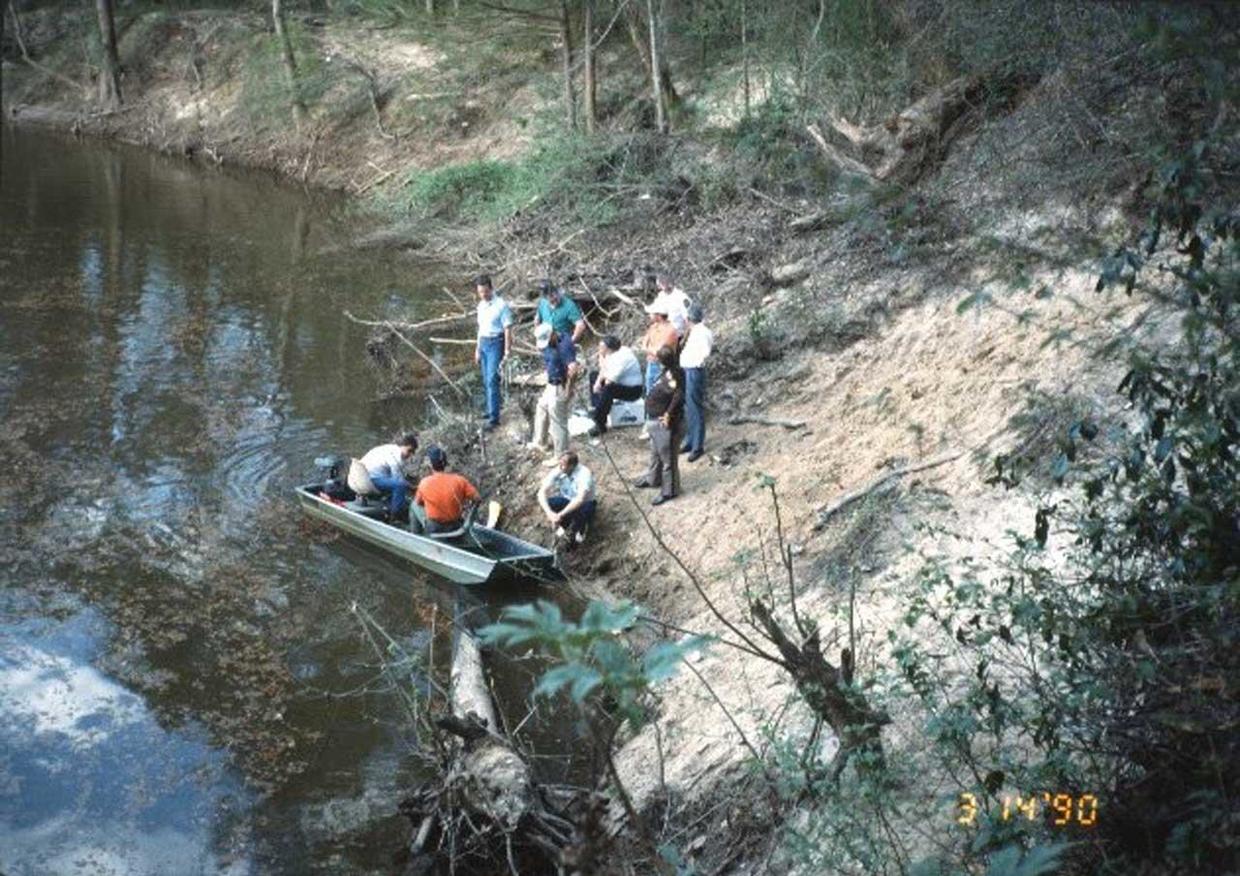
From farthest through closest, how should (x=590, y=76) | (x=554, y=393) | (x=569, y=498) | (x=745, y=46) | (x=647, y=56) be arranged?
(x=647, y=56) < (x=590, y=76) < (x=745, y=46) < (x=554, y=393) < (x=569, y=498)

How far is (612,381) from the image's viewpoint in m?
14.9

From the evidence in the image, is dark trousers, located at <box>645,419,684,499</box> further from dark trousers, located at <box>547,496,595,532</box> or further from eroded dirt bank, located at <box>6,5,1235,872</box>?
dark trousers, located at <box>547,496,595,532</box>

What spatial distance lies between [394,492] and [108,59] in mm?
32149

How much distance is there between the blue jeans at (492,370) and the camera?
628 inches

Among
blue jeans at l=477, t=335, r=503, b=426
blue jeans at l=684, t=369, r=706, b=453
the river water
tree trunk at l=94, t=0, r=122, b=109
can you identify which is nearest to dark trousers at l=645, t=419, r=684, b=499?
blue jeans at l=684, t=369, r=706, b=453

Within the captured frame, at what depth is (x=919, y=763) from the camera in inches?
316

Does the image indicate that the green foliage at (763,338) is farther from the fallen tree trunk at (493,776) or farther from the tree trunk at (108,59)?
the tree trunk at (108,59)

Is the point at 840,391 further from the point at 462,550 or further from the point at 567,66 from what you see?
the point at 567,66

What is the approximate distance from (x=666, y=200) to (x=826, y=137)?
4164mm

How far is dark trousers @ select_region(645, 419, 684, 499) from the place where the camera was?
13.5 metres

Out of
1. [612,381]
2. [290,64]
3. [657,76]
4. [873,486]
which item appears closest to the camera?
[873,486]

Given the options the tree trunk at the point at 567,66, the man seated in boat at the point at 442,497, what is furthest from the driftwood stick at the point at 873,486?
the tree trunk at the point at 567,66

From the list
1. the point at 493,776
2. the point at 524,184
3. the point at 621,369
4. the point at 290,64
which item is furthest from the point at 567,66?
the point at 493,776

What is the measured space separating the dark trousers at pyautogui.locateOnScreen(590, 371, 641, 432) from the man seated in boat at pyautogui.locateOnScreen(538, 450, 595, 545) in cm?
156
